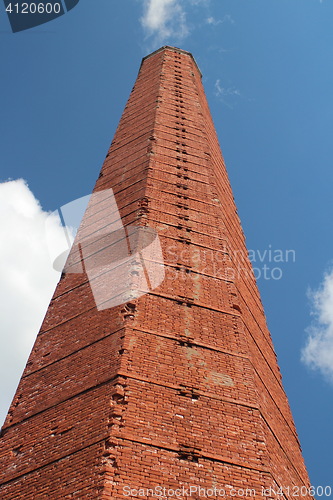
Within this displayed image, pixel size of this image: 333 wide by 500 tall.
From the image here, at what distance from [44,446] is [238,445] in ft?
7.80

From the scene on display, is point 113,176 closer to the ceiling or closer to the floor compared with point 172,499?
closer to the ceiling

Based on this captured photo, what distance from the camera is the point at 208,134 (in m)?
16.3

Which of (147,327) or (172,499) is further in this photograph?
(147,327)

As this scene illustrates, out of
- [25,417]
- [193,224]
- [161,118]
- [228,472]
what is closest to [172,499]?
[228,472]

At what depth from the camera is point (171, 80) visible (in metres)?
19.4

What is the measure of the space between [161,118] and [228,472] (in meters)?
11.2

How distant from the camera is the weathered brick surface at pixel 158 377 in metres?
6.23

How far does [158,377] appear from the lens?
7.19 metres

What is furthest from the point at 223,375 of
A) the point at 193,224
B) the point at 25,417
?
the point at 193,224

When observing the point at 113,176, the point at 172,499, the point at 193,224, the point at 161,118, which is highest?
the point at 161,118

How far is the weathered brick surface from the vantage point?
245 inches

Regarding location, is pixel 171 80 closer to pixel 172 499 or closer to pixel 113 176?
pixel 113 176

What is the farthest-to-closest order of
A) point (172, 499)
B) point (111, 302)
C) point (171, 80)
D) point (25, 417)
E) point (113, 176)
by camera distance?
point (171, 80)
point (113, 176)
point (111, 302)
point (25, 417)
point (172, 499)

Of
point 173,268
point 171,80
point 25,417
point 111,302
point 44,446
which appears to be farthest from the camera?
point 171,80
